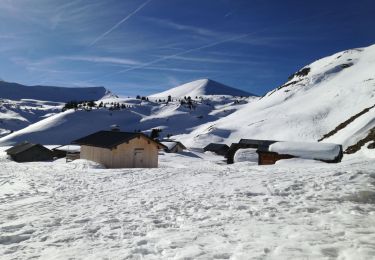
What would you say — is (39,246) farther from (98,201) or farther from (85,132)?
(85,132)

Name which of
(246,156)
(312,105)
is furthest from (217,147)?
(246,156)

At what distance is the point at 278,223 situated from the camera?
9.00 m

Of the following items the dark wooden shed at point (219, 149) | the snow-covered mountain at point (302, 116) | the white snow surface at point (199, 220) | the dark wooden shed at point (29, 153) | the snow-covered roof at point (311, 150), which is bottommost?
the white snow surface at point (199, 220)

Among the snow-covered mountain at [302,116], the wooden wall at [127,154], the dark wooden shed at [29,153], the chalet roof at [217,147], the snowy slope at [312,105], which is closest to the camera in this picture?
the wooden wall at [127,154]

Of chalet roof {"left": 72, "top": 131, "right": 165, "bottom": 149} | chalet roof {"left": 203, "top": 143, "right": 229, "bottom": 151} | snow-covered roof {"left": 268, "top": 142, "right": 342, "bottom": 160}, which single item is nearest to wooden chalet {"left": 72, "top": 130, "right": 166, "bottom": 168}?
chalet roof {"left": 72, "top": 131, "right": 165, "bottom": 149}

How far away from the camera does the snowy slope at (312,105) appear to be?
94.7m

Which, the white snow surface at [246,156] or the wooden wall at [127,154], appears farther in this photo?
the white snow surface at [246,156]

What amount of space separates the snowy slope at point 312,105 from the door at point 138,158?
27.8 m


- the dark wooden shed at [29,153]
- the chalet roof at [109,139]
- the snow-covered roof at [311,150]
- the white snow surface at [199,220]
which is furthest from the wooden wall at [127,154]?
the dark wooden shed at [29,153]

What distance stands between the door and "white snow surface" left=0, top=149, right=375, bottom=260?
76.3 ft

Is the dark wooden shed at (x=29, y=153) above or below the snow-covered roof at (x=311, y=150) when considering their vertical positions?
below

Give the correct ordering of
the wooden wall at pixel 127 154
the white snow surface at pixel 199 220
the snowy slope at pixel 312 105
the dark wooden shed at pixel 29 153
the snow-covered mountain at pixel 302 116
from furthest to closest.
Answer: the snowy slope at pixel 312 105 < the snow-covered mountain at pixel 302 116 < the dark wooden shed at pixel 29 153 < the wooden wall at pixel 127 154 < the white snow surface at pixel 199 220

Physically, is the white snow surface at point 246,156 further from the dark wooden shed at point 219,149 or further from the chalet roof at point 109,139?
the dark wooden shed at point 219,149

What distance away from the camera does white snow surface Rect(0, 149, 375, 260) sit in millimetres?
7012
